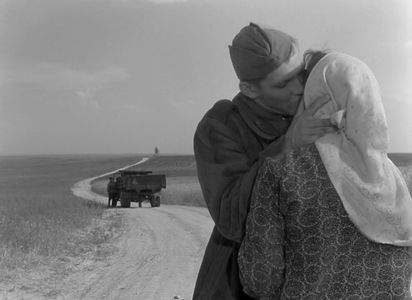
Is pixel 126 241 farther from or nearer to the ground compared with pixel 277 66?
nearer to the ground

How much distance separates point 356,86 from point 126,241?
11002 mm

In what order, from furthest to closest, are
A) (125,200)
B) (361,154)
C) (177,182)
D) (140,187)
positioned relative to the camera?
(177,182) → (140,187) → (125,200) → (361,154)

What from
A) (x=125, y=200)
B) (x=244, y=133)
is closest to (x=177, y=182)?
(x=125, y=200)

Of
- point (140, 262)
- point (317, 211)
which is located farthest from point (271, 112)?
point (140, 262)

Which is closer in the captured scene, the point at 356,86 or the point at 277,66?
the point at 356,86

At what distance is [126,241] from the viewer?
12109mm

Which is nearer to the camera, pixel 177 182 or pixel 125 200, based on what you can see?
pixel 125 200

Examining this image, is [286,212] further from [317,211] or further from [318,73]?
[318,73]

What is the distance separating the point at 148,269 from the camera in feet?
27.9

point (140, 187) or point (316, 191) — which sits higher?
point (316, 191)

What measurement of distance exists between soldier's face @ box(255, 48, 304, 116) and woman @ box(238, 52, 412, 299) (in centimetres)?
12

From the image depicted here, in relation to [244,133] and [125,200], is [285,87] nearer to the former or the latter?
[244,133]

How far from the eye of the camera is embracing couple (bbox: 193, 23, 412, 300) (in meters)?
1.50

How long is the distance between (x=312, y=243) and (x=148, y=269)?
7185mm
